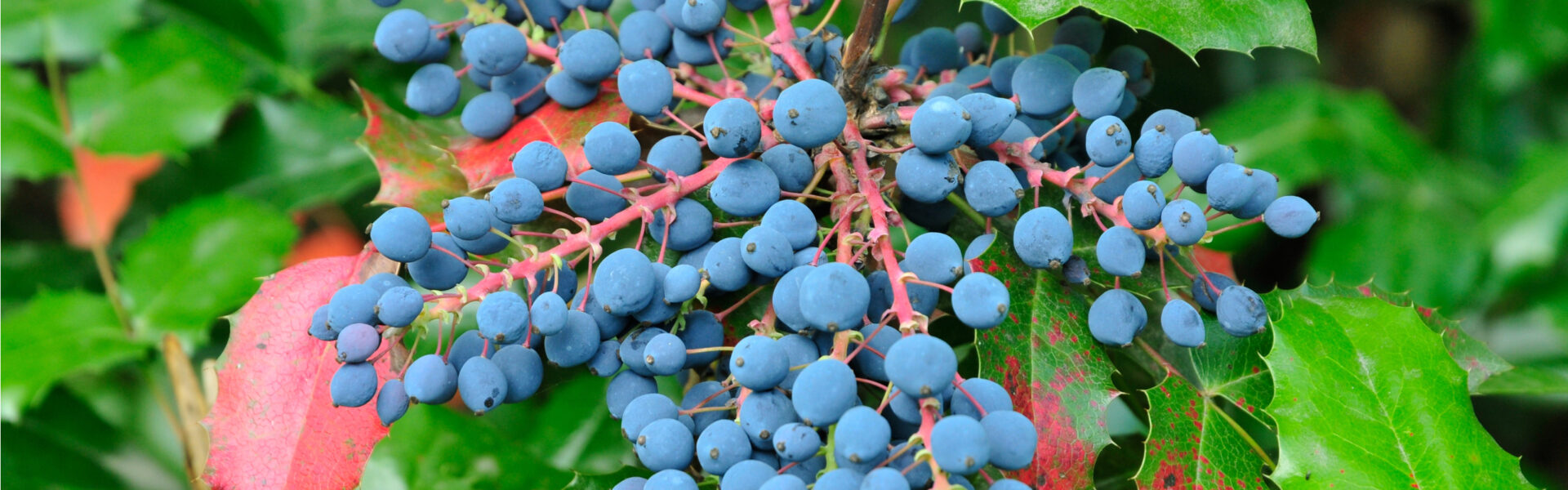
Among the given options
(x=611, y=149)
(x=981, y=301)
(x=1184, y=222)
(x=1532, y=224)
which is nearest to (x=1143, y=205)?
(x=1184, y=222)

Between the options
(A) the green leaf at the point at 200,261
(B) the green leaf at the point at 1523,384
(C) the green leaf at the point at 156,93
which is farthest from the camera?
(C) the green leaf at the point at 156,93

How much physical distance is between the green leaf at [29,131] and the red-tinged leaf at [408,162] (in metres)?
0.59

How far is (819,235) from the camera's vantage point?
719 millimetres

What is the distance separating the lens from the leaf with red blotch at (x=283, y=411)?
2.32ft

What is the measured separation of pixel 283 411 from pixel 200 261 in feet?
2.16

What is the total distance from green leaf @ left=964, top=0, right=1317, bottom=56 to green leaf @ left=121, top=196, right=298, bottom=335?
98cm

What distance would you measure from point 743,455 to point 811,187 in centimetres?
21

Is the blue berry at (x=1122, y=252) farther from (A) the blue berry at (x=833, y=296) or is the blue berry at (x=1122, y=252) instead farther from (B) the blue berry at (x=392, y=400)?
(B) the blue berry at (x=392, y=400)

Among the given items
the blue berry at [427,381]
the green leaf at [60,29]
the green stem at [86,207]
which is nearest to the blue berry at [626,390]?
the blue berry at [427,381]

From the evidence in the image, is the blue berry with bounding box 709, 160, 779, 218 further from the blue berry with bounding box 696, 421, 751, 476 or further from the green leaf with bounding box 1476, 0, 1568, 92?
the green leaf with bounding box 1476, 0, 1568, 92

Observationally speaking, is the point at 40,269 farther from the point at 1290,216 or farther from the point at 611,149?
the point at 1290,216

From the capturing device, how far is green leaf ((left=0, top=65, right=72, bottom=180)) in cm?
125

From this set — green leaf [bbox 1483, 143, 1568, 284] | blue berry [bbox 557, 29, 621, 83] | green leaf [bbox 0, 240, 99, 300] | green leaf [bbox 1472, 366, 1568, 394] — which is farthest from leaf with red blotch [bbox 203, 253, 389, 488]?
green leaf [bbox 1483, 143, 1568, 284]

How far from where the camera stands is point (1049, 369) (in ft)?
2.35
